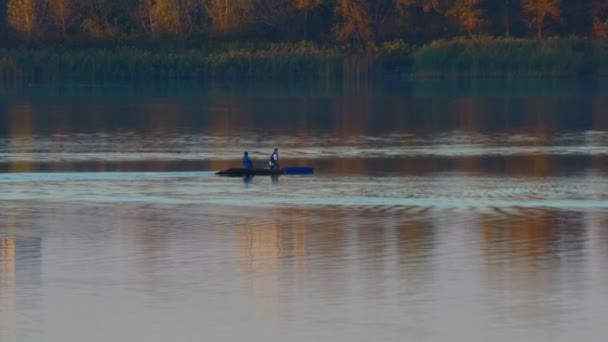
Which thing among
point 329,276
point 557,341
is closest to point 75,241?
point 329,276

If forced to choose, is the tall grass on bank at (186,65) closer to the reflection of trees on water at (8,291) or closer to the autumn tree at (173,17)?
the autumn tree at (173,17)

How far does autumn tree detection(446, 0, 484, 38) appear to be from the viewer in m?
78.8

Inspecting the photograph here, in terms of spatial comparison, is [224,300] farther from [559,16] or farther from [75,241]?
[559,16]

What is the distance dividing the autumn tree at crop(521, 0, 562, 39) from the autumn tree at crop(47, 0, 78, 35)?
23.5 metres

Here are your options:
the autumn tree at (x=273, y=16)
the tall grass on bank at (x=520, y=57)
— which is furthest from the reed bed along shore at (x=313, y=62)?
the autumn tree at (x=273, y=16)

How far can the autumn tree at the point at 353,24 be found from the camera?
262 feet

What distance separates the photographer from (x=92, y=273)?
1750 centimetres

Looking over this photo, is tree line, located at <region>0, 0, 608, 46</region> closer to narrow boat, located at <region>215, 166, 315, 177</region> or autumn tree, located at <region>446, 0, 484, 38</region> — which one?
autumn tree, located at <region>446, 0, 484, 38</region>

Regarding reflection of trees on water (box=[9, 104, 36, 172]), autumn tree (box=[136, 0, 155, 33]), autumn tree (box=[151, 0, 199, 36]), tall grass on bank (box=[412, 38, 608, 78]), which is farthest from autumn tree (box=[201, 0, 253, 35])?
reflection of trees on water (box=[9, 104, 36, 172])

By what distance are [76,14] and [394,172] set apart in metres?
54.5

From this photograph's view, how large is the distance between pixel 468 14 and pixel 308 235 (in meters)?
59.8

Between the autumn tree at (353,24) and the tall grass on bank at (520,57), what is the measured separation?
6617 mm

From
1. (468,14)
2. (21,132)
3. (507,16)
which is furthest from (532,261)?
(507,16)

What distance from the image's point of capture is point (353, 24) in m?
80.4
